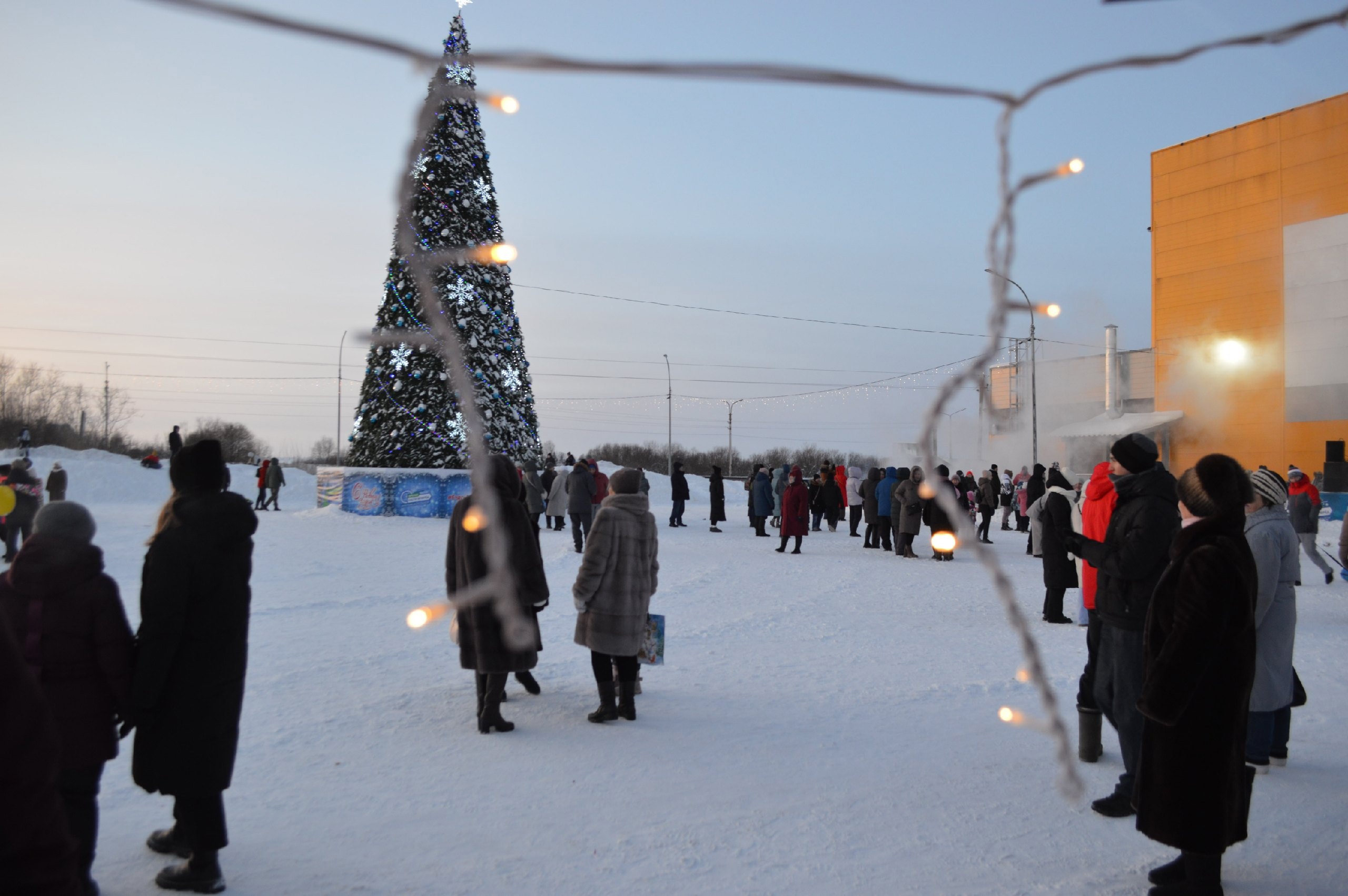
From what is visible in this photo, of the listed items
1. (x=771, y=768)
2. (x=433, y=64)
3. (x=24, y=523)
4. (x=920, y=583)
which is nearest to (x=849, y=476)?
(x=920, y=583)

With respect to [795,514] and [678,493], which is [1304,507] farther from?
[678,493]

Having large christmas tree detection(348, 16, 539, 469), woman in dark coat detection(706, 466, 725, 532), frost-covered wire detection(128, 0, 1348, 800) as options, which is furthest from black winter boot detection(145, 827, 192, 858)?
woman in dark coat detection(706, 466, 725, 532)

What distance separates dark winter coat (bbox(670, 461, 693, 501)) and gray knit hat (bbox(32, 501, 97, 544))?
55.8 ft

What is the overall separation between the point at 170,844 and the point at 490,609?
221 cm

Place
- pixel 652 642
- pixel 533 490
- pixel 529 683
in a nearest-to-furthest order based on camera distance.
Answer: pixel 652 642 → pixel 529 683 → pixel 533 490

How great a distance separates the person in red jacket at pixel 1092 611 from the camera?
4617 millimetres

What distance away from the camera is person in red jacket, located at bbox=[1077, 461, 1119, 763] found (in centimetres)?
462

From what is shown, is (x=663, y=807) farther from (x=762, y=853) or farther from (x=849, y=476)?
(x=849, y=476)

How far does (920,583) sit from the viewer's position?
40.4 ft

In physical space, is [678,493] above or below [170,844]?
above

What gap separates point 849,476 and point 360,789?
17.6 metres

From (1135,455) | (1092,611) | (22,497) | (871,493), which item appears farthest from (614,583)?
(871,493)

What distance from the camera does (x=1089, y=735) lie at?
15.9 feet

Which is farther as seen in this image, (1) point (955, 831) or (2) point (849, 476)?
(2) point (849, 476)
